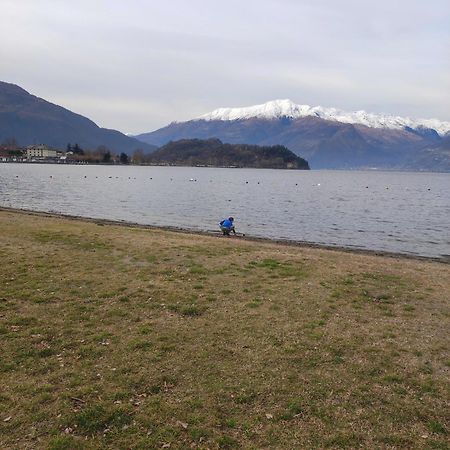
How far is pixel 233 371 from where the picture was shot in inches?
398

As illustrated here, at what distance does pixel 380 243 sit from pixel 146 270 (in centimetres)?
2800

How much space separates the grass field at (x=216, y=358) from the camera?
26.4ft

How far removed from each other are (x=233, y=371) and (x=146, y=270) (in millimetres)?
8957

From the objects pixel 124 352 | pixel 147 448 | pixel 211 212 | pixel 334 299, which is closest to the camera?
pixel 147 448

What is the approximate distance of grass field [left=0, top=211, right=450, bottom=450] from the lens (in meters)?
8.05

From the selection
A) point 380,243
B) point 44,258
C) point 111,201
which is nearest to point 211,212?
point 111,201

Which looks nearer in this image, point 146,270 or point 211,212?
point 146,270

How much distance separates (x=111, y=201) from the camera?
7281 centimetres

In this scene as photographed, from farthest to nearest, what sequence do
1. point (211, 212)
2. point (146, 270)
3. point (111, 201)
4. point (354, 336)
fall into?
1. point (111, 201)
2. point (211, 212)
3. point (146, 270)
4. point (354, 336)

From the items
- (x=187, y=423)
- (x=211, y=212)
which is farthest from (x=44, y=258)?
(x=211, y=212)

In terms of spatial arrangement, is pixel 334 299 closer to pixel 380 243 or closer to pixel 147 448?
pixel 147 448

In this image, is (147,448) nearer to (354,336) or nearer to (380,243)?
(354,336)

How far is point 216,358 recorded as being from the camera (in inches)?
421

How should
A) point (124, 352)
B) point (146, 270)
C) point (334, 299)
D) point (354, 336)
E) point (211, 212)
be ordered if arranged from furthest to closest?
point (211, 212) < point (146, 270) < point (334, 299) < point (354, 336) < point (124, 352)
